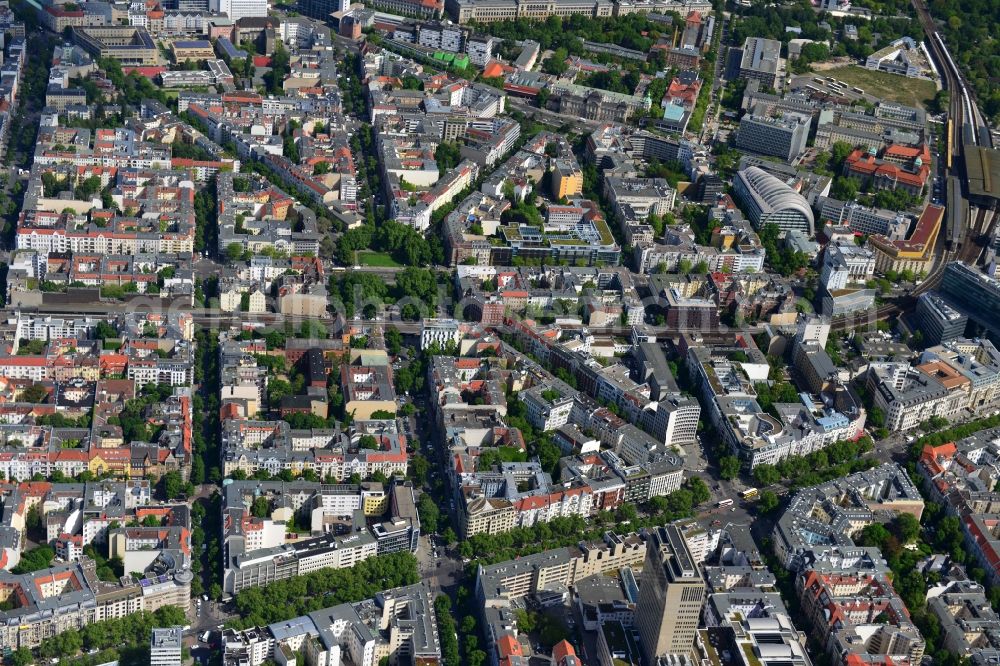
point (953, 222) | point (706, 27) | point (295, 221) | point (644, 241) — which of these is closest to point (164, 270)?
point (295, 221)

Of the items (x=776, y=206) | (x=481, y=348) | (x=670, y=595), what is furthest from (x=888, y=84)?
(x=670, y=595)

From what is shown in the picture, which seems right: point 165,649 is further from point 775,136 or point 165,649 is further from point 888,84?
point 888,84

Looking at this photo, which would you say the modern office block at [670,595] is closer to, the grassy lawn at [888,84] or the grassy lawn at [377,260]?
the grassy lawn at [377,260]

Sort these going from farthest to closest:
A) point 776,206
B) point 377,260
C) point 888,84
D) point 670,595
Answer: point 888,84, point 776,206, point 377,260, point 670,595

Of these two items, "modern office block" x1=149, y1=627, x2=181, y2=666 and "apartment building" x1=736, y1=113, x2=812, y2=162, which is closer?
"modern office block" x1=149, y1=627, x2=181, y2=666

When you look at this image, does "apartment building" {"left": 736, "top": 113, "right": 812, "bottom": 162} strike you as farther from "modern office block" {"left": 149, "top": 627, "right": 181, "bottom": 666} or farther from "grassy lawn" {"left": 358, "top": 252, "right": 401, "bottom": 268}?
"modern office block" {"left": 149, "top": 627, "right": 181, "bottom": 666}

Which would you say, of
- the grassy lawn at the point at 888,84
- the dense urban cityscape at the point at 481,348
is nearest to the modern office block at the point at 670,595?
the dense urban cityscape at the point at 481,348

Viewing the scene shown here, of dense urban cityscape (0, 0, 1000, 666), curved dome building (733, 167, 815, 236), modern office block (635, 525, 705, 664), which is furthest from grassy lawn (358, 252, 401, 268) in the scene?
modern office block (635, 525, 705, 664)
